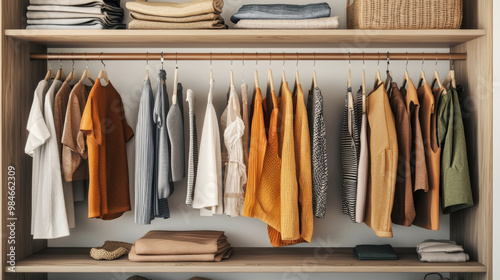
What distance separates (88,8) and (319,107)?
48.2 inches

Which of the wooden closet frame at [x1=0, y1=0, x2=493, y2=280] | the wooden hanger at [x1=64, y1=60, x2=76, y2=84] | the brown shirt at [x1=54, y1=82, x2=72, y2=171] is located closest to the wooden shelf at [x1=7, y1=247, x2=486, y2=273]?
the wooden closet frame at [x1=0, y1=0, x2=493, y2=280]

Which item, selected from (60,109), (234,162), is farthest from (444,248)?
(60,109)

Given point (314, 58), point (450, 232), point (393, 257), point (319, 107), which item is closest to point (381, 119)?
point (319, 107)

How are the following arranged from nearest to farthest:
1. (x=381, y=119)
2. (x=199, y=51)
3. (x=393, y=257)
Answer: (x=381, y=119) → (x=393, y=257) → (x=199, y=51)

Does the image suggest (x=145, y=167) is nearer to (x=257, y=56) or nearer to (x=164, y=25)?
(x=164, y=25)

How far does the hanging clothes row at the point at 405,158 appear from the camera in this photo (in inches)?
78.6

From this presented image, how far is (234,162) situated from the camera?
2.07m

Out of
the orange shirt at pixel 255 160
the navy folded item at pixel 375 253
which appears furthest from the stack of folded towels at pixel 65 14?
the navy folded item at pixel 375 253

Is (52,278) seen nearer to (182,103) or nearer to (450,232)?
(182,103)

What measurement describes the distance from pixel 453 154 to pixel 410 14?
2.29ft

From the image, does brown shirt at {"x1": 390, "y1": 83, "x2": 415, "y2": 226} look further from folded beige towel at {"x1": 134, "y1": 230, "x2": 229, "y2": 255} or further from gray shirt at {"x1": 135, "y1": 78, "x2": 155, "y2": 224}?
gray shirt at {"x1": 135, "y1": 78, "x2": 155, "y2": 224}

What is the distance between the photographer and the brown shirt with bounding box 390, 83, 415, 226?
2049 millimetres

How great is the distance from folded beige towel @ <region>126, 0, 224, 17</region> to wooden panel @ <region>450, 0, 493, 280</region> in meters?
1.27

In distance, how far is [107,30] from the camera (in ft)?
6.78
